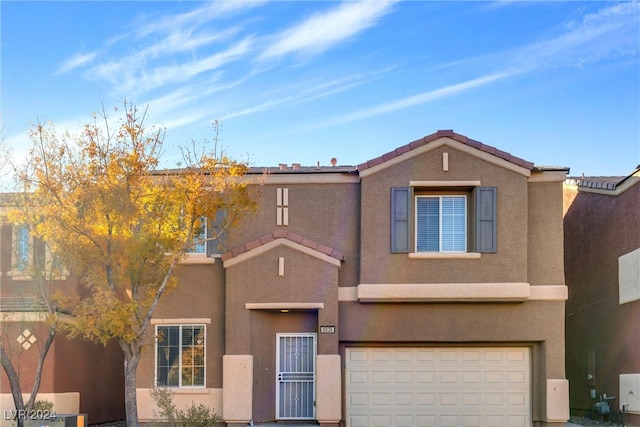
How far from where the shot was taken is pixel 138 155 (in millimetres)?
16094

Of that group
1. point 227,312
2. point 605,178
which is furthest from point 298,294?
point 605,178

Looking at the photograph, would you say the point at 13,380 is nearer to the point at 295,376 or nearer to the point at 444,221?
the point at 295,376

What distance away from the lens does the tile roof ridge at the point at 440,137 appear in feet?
61.7

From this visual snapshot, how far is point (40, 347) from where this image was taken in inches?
730

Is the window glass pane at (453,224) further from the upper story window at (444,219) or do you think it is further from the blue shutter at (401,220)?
the blue shutter at (401,220)

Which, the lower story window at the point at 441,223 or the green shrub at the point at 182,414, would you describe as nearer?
the green shrub at the point at 182,414

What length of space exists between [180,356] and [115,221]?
4.86m

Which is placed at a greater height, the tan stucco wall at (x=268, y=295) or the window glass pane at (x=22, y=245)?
the window glass pane at (x=22, y=245)

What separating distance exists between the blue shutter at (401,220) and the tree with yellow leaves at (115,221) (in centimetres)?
461

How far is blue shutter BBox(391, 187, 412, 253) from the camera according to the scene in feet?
61.6

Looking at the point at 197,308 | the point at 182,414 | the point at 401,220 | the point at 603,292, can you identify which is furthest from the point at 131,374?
the point at 603,292

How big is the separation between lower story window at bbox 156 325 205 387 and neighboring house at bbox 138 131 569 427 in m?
0.03

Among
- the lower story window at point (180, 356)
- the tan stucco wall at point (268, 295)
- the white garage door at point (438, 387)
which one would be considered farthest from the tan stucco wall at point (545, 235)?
the lower story window at point (180, 356)

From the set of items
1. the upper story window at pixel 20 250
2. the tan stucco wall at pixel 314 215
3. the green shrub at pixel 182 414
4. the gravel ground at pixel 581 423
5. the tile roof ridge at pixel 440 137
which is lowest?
the gravel ground at pixel 581 423
